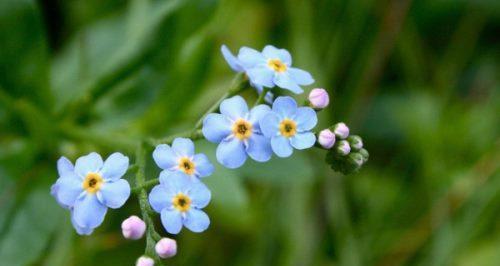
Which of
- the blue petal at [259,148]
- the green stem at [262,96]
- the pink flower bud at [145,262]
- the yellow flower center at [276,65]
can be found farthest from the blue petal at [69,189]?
the yellow flower center at [276,65]

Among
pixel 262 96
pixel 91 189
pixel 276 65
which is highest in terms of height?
pixel 276 65

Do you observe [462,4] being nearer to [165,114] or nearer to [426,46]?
[426,46]

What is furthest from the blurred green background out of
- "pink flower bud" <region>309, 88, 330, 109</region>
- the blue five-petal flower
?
"pink flower bud" <region>309, 88, 330, 109</region>

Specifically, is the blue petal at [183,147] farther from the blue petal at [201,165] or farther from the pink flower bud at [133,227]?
the pink flower bud at [133,227]

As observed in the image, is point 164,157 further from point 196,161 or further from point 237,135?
point 237,135

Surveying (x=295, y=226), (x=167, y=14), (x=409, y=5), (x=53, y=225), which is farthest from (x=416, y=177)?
(x=53, y=225)

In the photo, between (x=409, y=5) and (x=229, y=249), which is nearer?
(x=229, y=249)

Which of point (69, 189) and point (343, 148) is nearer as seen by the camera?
point (69, 189)

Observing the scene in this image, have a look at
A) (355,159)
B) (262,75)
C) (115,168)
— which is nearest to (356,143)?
(355,159)
